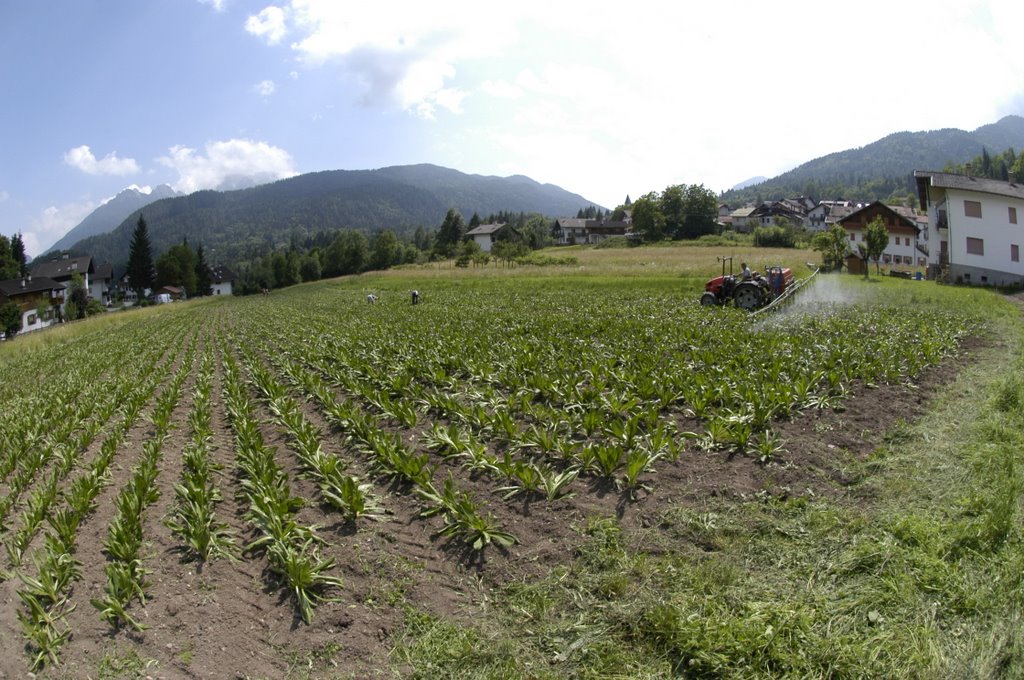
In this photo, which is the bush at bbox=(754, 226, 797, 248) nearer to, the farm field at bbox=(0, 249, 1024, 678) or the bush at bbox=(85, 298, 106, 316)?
the farm field at bbox=(0, 249, 1024, 678)

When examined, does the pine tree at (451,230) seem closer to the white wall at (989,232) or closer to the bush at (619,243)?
the bush at (619,243)

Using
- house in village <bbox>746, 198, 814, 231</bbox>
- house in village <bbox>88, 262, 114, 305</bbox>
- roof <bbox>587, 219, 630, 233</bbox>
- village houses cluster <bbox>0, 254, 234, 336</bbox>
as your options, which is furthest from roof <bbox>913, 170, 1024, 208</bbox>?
house in village <bbox>88, 262, 114, 305</bbox>

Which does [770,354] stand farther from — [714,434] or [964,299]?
[964,299]

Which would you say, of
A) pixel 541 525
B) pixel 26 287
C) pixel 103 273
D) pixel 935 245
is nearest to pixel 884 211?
pixel 935 245

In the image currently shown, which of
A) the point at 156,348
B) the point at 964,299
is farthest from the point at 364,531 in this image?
the point at 964,299

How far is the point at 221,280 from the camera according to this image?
366 feet

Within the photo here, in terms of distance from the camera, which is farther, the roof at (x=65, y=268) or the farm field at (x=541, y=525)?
the roof at (x=65, y=268)

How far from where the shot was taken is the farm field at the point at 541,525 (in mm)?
3980

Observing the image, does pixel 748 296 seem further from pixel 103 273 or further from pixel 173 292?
pixel 103 273

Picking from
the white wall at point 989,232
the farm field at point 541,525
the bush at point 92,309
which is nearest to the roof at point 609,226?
the white wall at point 989,232

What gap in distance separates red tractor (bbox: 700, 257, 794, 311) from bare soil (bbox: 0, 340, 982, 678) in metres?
15.4

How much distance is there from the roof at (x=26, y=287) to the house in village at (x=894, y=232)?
309 feet

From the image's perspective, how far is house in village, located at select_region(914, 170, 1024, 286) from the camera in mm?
36141

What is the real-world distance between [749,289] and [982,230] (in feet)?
87.3
